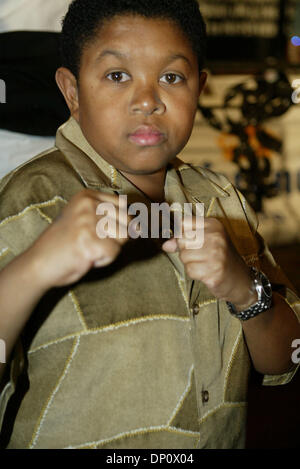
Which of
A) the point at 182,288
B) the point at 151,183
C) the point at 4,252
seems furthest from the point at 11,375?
the point at 151,183

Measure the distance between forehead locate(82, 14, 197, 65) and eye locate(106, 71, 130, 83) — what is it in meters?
0.04

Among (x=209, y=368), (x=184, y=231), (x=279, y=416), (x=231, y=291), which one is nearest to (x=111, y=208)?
(x=184, y=231)

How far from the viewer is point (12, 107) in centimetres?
111

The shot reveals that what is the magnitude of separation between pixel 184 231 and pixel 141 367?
0.23 m

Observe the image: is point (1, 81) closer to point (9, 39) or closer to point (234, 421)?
point (9, 39)

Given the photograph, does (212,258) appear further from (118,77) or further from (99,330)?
(118,77)

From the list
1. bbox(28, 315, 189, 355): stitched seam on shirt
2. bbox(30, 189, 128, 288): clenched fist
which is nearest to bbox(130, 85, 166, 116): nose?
bbox(30, 189, 128, 288): clenched fist

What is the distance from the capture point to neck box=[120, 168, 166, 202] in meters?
0.88

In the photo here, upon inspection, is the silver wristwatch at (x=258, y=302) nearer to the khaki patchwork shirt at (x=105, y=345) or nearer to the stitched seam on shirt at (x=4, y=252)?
the khaki patchwork shirt at (x=105, y=345)

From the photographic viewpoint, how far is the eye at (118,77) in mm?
765

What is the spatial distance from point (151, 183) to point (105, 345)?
0.34m

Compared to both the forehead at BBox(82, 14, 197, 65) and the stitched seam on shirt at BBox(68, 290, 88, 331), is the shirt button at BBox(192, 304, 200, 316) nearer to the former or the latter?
the stitched seam on shirt at BBox(68, 290, 88, 331)

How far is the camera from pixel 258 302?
83 cm

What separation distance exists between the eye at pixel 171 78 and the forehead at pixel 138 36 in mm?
38
